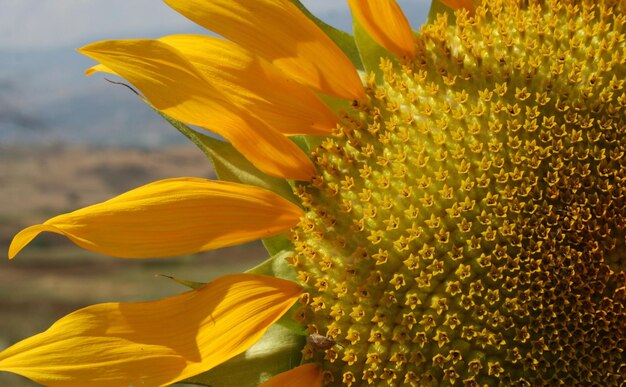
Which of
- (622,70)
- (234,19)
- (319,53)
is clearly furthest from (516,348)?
(234,19)

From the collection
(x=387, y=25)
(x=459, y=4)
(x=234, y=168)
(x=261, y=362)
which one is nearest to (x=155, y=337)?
(x=261, y=362)

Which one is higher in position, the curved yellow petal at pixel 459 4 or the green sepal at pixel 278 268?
the curved yellow petal at pixel 459 4

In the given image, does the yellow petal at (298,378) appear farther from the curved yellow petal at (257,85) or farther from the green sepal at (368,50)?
the green sepal at (368,50)

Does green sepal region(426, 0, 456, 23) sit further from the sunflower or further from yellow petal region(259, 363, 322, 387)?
yellow petal region(259, 363, 322, 387)

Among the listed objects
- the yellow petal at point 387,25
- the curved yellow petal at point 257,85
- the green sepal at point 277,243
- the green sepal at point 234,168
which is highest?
the yellow petal at point 387,25

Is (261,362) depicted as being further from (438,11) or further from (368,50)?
(438,11)

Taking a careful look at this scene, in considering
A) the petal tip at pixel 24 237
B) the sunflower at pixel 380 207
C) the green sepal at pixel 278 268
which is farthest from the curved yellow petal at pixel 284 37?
the petal tip at pixel 24 237

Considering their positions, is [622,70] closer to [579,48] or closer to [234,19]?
[579,48]
